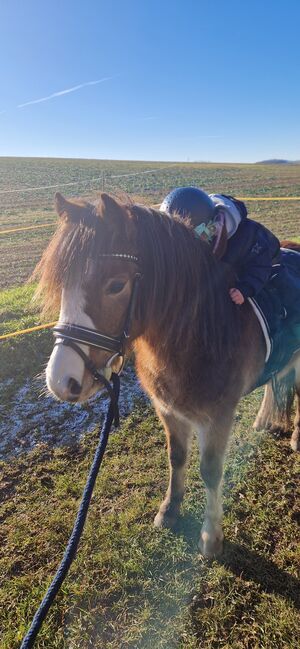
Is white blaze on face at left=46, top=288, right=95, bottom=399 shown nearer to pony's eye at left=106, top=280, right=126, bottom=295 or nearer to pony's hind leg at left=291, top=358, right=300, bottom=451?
pony's eye at left=106, top=280, right=126, bottom=295

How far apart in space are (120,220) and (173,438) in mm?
1838

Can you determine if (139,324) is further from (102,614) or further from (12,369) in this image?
(12,369)

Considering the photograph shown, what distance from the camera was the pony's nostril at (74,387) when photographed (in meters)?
1.73

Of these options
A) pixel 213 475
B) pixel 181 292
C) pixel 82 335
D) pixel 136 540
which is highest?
pixel 181 292

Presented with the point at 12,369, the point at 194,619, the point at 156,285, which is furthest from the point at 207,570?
the point at 12,369

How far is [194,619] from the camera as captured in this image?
2.33m

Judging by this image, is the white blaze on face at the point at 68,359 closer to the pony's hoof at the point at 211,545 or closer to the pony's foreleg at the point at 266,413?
the pony's hoof at the point at 211,545

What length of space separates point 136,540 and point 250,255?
2.19 m

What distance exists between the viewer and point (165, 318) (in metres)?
2.12

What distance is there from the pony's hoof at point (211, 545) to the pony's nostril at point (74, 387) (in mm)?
1641

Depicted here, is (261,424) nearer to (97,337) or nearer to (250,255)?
(250,255)

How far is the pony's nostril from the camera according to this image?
5.67ft

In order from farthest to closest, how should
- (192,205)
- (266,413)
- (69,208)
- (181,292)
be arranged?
(266,413) < (192,205) < (181,292) < (69,208)

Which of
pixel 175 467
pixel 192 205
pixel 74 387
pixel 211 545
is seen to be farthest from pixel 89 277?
pixel 211 545
